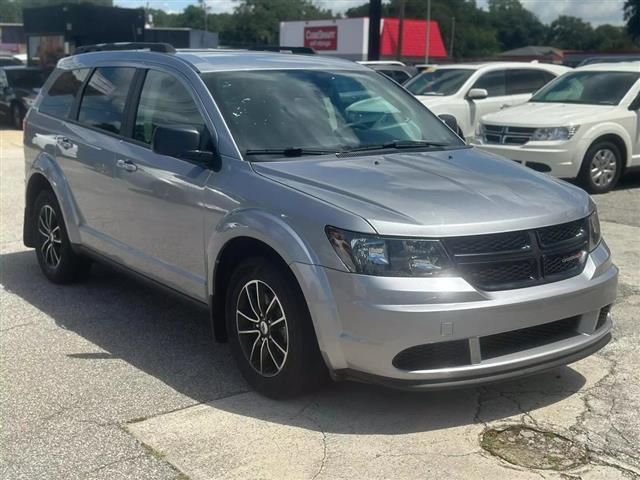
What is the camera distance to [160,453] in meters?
3.79

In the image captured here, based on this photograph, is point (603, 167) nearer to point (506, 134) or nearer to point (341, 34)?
point (506, 134)

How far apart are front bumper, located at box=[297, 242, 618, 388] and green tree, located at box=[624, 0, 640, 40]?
7795cm

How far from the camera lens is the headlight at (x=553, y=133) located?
34.5 ft

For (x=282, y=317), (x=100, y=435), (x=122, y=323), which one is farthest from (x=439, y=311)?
(x=122, y=323)

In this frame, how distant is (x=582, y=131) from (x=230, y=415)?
25.5ft

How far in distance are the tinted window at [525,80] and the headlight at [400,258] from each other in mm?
11264

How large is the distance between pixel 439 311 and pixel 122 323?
278cm

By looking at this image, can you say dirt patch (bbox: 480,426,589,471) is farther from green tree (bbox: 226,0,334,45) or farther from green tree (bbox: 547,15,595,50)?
green tree (bbox: 547,15,595,50)

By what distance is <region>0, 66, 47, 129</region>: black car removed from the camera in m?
21.1

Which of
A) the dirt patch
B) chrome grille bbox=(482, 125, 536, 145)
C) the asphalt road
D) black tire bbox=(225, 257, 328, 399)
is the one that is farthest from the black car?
the dirt patch

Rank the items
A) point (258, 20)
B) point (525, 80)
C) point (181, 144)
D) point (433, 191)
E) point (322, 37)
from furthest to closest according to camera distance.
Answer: point (258, 20)
point (322, 37)
point (525, 80)
point (181, 144)
point (433, 191)

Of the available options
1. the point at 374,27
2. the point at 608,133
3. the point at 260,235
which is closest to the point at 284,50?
the point at 260,235

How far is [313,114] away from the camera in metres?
5.03

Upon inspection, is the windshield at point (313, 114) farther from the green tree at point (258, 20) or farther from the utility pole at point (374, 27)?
the green tree at point (258, 20)
